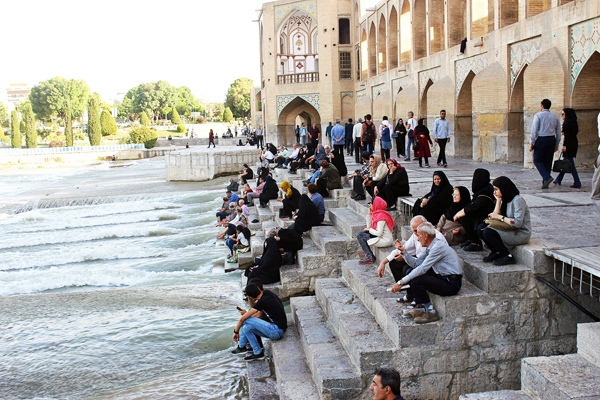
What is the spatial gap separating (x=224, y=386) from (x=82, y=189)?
66.3 feet

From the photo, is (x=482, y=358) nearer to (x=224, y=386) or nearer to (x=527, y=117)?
(x=224, y=386)

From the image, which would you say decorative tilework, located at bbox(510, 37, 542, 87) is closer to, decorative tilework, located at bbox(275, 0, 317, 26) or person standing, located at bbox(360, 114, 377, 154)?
person standing, located at bbox(360, 114, 377, 154)

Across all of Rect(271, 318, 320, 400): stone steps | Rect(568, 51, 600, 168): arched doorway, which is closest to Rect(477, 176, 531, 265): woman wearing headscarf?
Rect(271, 318, 320, 400): stone steps

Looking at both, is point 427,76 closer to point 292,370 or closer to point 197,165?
point 197,165

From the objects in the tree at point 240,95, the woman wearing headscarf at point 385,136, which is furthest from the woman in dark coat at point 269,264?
the tree at point 240,95

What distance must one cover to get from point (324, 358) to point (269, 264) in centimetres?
301

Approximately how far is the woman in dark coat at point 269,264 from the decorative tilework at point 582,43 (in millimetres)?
6442

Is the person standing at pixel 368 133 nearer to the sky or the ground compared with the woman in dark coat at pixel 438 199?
nearer to the sky

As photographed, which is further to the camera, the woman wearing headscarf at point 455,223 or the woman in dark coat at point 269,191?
the woman in dark coat at point 269,191

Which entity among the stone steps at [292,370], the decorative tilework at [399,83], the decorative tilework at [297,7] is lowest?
the stone steps at [292,370]

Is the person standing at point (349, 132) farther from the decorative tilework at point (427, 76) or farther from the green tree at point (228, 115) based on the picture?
the green tree at point (228, 115)

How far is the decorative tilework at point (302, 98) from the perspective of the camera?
28.3 m

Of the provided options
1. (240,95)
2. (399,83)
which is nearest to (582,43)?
(399,83)

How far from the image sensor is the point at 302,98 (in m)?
28.7
